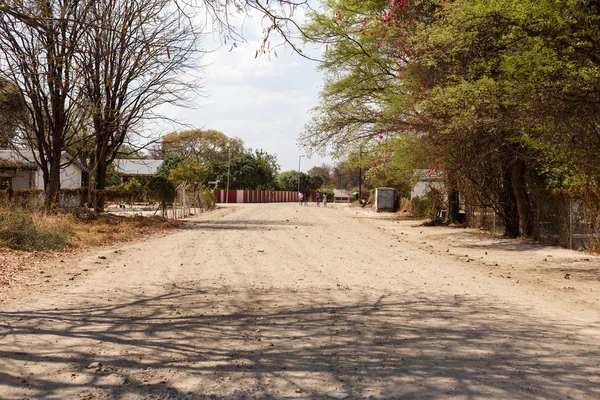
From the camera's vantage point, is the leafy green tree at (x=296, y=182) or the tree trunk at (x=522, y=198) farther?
the leafy green tree at (x=296, y=182)

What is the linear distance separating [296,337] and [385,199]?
41.2 meters

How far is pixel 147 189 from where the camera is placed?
27.8 m

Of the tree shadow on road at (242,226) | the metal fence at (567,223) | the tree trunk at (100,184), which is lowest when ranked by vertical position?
the tree shadow on road at (242,226)

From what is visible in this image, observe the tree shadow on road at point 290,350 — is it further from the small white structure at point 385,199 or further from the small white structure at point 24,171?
the small white structure at point 385,199

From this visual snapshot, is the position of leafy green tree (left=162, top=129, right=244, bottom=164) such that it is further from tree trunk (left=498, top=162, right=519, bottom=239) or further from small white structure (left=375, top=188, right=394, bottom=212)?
tree trunk (left=498, top=162, right=519, bottom=239)

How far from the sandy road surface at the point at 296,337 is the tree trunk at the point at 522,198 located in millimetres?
8751

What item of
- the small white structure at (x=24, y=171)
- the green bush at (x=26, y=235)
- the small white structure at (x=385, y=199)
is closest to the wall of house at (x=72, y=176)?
the small white structure at (x=24, y=171)

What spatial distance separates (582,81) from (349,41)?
594 inches

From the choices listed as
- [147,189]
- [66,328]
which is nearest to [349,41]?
[147,189]

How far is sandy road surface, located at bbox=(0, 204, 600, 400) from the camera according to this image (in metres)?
4.44

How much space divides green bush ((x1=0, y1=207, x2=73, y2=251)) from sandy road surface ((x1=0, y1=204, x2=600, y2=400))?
3.24 meters

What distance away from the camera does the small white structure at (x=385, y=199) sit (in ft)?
152

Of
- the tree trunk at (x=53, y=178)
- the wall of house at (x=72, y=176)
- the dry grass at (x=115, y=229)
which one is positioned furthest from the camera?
the wall of house at (x=72, y=176)

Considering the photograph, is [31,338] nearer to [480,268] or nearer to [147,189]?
[480,268]
